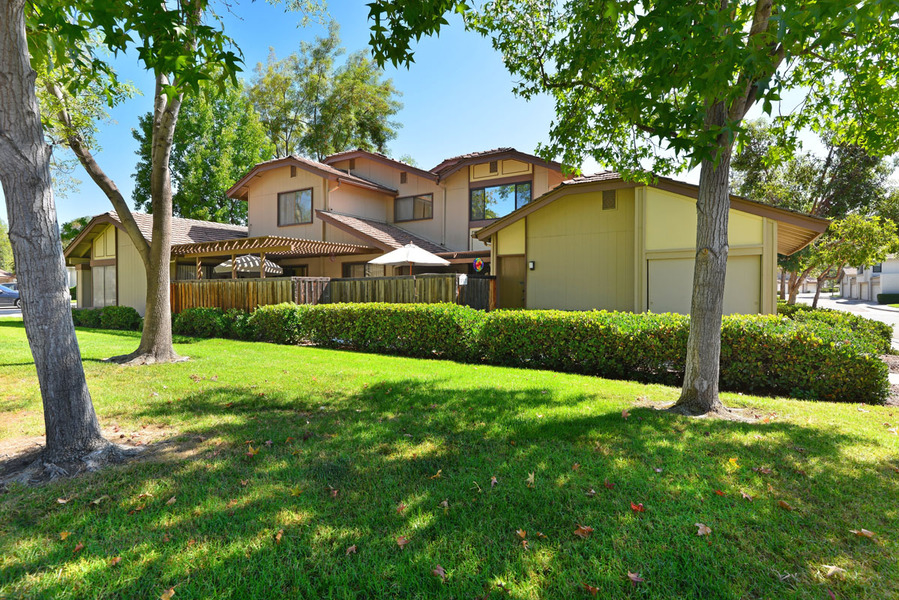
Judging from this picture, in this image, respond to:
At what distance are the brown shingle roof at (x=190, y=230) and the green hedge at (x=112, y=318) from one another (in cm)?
315

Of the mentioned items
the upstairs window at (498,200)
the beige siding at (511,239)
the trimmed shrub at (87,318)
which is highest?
the upstairs window at (498,200)

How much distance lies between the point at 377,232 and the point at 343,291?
4805 millimetres

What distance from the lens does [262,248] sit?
15.4 m

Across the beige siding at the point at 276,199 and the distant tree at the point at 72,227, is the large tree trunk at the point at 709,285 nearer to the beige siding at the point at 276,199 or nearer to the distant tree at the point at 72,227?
the beige siding at the point at 276,199

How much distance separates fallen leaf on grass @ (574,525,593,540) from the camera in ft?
9.09

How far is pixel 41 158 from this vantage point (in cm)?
359

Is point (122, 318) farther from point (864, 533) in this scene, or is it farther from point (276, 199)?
point (864, 533)

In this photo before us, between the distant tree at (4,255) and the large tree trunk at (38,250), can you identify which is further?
the distant tree at (4,255)

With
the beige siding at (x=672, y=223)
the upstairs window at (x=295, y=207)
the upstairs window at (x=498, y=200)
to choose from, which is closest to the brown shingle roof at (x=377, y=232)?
the upstairs window at (x=295, y=207)

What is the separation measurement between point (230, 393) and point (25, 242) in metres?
3.23

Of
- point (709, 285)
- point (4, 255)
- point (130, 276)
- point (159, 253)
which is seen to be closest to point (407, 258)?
point (159, 253)

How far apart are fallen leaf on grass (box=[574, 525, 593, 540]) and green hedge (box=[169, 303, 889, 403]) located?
5.11 m

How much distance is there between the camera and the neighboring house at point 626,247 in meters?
10.2

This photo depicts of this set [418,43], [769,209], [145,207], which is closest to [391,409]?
[418,43]
